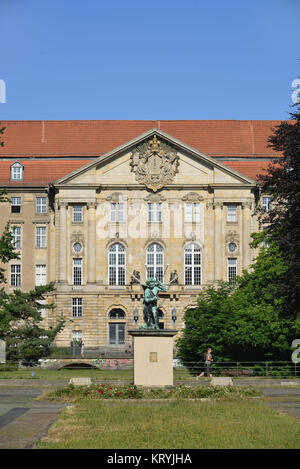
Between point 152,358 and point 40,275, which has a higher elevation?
point 40,275

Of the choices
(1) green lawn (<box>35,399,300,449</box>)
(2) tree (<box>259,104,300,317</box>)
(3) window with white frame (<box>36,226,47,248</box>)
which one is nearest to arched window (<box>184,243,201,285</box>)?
(3) window with white frame (<box>36,226,47,248</box>)

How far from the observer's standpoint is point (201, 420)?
1084 inches

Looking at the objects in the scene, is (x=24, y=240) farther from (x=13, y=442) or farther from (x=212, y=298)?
(x=13, y=442)

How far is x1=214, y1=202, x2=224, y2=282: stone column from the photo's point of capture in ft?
278

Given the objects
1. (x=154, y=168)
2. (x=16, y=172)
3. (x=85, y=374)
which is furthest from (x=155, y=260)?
(x=85, y=374)

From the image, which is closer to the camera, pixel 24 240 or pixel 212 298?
pixel 212 298

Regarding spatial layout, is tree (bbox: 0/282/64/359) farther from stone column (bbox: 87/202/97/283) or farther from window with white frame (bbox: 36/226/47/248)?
window with white frame (bbox: 36/226/47/248)

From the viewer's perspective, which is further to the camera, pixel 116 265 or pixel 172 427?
pixel 116 265

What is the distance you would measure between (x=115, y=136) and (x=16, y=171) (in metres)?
9.78

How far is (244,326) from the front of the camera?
5725 centimetres

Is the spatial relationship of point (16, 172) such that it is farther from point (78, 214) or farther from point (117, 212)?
point (117, 212)

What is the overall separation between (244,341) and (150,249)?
96.8ft

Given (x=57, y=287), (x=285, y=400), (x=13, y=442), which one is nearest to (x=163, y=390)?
(x=285, y=400)

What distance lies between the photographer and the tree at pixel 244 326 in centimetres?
5578
